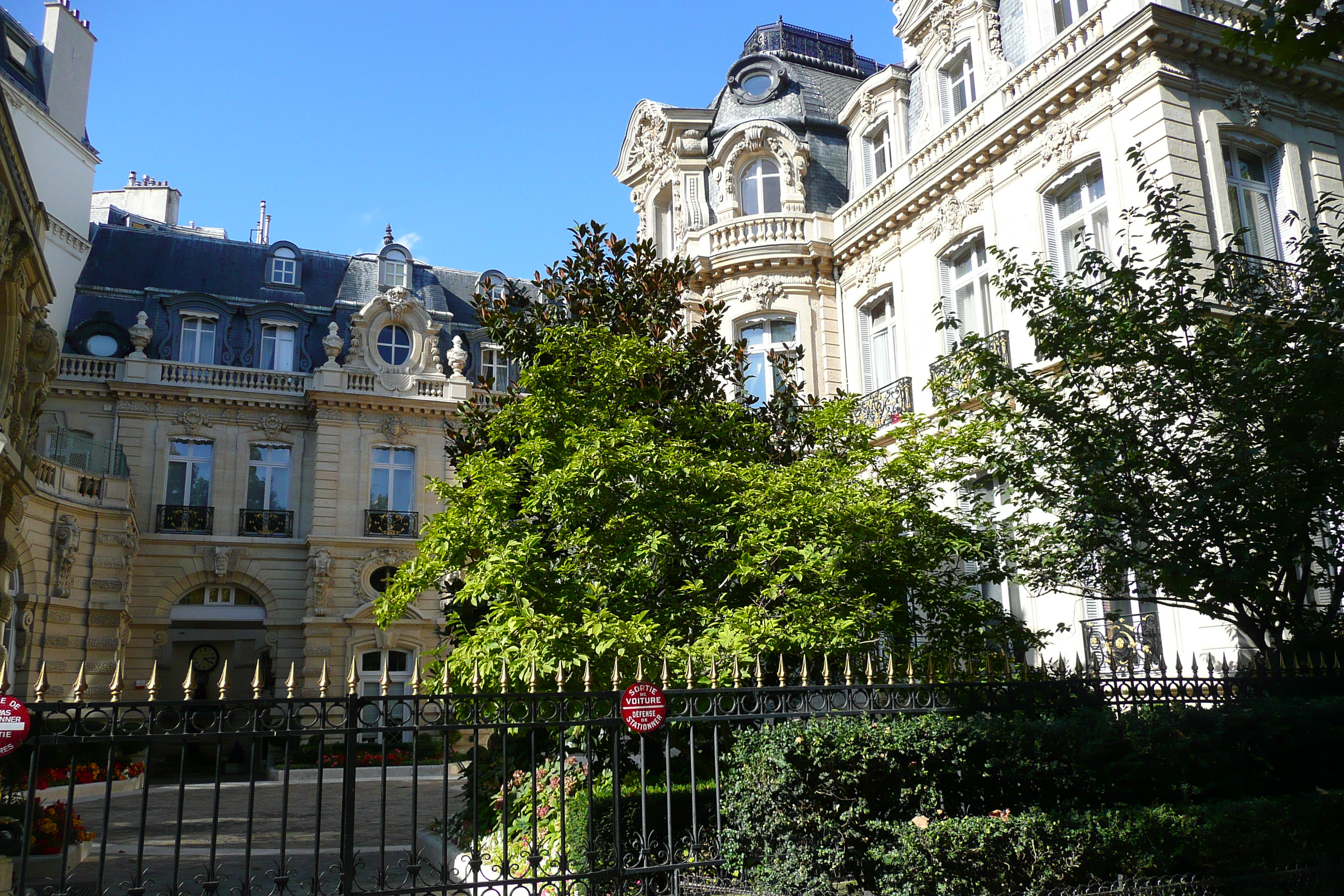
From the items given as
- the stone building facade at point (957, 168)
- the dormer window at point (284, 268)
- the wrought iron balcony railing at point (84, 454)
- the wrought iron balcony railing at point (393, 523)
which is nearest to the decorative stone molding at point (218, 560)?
the wrought iron balcony railing at point (84, 454)

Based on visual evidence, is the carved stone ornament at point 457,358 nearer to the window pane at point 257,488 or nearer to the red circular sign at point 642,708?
the window pane at point 257,488

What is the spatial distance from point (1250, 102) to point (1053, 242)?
9.47 ft

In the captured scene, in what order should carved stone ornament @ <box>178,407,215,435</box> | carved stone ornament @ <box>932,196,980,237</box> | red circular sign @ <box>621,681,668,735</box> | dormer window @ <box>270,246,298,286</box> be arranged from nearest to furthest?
red circular sign @ <box>621,681,668,735</box>, carved stone ornament @ <box>932,196,980,237</box>, carved stone ornament @ <box>178,407,215,435</box>, dormer window @ <box>270,246,298,286</box>

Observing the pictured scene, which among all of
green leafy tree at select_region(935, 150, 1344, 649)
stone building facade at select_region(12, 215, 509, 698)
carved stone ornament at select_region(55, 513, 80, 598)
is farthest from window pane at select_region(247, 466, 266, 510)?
green leafy tree at select_region(935, 150, 1344, 649)

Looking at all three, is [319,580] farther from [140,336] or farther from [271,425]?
[140,336]

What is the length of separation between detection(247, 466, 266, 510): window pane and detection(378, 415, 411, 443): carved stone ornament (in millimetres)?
3338

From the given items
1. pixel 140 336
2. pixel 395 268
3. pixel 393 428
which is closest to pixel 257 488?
pixel 393 428

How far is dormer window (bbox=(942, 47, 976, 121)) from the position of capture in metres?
16.0

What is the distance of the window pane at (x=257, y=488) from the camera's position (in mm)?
27547

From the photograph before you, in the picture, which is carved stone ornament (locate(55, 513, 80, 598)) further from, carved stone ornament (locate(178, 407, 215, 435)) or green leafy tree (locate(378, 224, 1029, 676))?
green leafy tree (locate(378, 224, 1029, 676))

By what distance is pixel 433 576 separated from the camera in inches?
367

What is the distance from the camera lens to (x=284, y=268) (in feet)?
101

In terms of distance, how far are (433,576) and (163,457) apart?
2083cm

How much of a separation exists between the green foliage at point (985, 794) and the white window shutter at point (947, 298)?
28.5 ft
